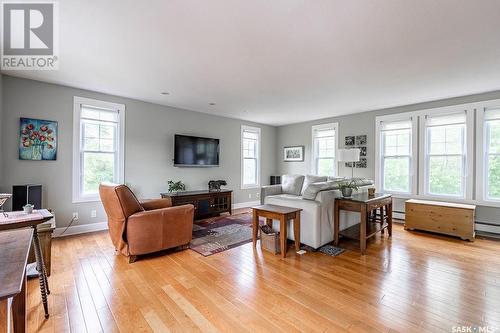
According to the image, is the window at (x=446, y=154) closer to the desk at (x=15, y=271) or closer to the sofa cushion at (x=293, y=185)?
the sofa cushion at (x=293, y=185)

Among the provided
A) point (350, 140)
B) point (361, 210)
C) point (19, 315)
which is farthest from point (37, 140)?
point (350, 140)

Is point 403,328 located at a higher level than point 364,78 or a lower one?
lower

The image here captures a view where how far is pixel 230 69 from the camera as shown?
10.1ft

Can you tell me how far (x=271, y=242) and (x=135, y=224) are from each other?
5.62 feet

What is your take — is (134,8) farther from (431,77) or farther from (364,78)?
(431,77)

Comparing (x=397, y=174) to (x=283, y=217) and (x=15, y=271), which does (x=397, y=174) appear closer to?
(x=283, y=217)

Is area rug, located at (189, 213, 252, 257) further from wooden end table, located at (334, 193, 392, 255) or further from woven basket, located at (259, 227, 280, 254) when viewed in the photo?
wooden end table, located at (334, 193, 392, 255)

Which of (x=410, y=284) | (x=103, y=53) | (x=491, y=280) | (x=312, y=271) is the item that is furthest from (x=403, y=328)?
(x=103, y=53)

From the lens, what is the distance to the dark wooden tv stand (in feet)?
15.0

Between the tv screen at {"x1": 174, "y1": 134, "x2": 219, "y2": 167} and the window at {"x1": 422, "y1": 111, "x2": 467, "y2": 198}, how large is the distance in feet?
14.6

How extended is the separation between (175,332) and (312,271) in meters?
1.54

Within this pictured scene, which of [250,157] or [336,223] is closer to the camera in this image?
[336,223]

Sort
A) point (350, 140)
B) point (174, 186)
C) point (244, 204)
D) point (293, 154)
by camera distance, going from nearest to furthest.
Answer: point (174, 186) < point (350, 140) < point (244, 204) < point (293, 154)

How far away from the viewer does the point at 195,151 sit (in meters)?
5.31
